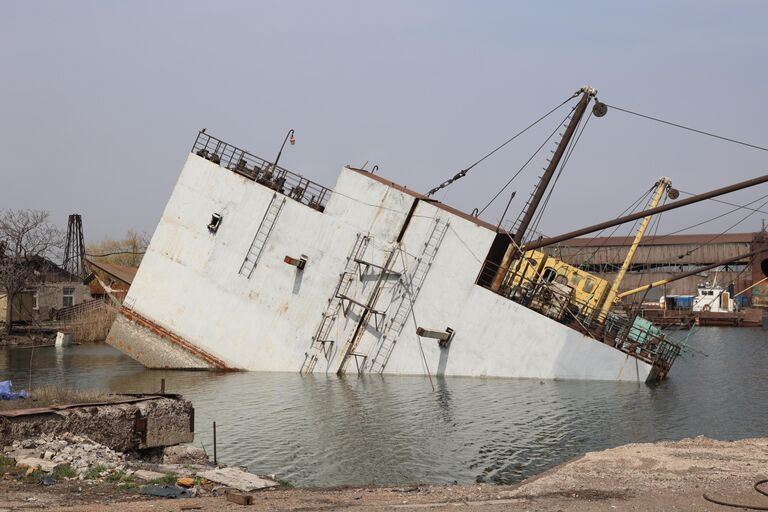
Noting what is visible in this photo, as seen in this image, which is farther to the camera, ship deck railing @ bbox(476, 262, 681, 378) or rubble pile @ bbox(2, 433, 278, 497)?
ship deck railing @ bbox(476, 262, 681, 378)

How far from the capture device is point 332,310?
81.0 feet

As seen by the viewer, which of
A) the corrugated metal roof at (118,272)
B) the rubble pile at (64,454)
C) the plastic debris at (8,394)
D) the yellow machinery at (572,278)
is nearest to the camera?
the rubble pile at (64,454)

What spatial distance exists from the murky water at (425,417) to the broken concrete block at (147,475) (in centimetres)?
249

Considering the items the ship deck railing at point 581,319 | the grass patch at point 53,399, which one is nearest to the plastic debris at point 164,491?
the grass patch at point 53,399

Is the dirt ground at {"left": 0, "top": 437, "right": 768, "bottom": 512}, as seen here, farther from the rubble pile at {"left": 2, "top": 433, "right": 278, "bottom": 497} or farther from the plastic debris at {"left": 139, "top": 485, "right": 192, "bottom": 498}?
the rubble pile at {"left": 2, "top": 433, "right": 278, "bottom": 497}

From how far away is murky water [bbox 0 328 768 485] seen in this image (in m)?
13.9

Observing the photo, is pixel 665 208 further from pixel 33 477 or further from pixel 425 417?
pixel 33 477

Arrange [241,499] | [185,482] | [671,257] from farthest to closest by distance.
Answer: [671,257]
[185,482]
[241,499]

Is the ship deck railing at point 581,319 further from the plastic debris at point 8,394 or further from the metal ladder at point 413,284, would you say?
the plastic debris at point 8,394

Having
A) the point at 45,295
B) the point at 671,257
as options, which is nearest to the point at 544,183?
the point at 45,295

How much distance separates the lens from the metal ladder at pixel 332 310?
2461cm

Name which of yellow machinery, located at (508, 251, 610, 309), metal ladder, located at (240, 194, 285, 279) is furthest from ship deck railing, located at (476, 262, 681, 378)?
metal ladder, located at (240, 194, 285, 279)

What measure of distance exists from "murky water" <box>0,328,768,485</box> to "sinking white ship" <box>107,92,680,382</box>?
0.79 m

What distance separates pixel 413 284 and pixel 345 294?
2152 mm
